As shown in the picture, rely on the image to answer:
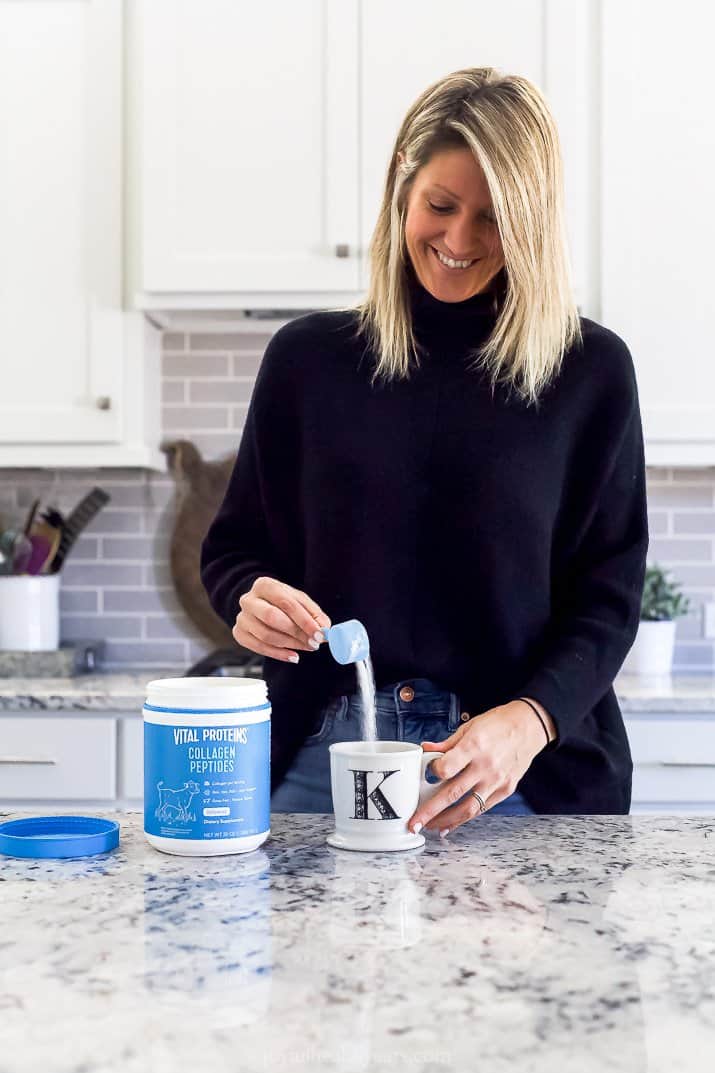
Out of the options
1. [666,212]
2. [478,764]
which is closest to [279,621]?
[478,764]

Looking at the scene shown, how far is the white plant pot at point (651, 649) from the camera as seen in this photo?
252 cm

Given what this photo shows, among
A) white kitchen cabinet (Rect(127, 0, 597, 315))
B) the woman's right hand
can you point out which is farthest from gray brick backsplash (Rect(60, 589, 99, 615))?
the woman's right hand

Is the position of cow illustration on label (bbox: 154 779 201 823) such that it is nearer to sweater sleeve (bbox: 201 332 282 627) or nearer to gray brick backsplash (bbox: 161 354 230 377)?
sweater sleeve (bbox: 201 332 282 627)

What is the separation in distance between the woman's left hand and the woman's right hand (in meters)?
0.15

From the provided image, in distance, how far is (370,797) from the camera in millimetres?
958

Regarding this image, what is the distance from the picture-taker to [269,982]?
2.15 feet

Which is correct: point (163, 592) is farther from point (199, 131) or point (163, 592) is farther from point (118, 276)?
point (199, 131)

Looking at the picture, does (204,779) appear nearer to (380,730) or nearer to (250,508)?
(380,730)

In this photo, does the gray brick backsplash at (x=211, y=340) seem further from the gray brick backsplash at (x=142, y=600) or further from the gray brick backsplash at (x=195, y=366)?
the gray brick backsplash at (x=142, y=600)

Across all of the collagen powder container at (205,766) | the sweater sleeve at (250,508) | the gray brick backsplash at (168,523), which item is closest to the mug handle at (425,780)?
the collagen powder container at (205,766)

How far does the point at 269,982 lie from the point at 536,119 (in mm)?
964

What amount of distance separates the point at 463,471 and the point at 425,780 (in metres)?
0.42

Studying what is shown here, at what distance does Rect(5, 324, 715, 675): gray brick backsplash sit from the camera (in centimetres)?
277

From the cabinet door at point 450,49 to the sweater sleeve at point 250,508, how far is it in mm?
1076
